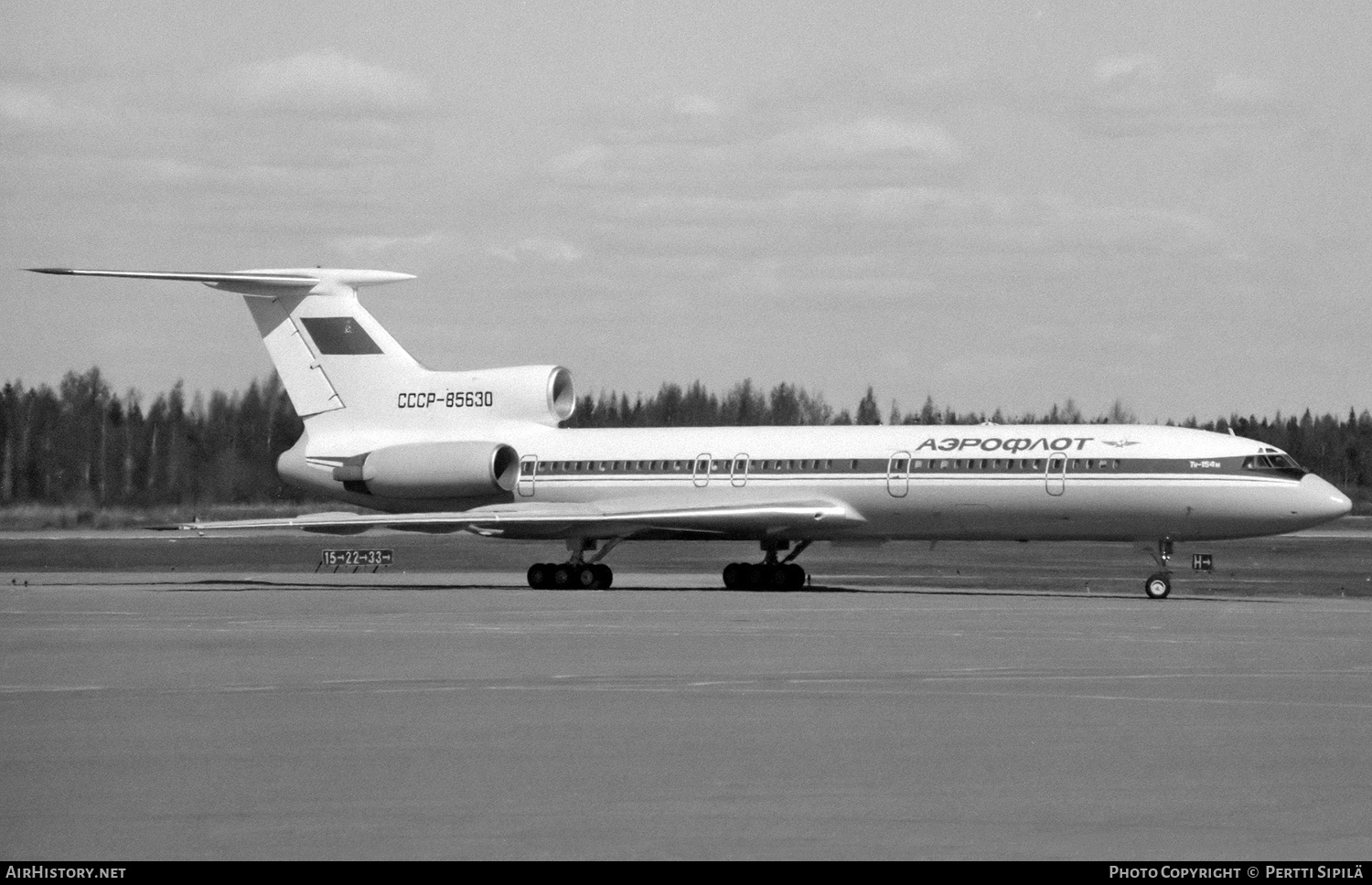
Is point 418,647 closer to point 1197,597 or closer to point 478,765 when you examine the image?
point 478,765

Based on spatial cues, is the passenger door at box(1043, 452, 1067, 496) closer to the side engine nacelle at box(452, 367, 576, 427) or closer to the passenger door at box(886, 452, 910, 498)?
the passenger door at box(886, 452, 910, 498)

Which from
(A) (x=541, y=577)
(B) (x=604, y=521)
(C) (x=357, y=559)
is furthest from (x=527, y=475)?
(C) (x=357, y=559)

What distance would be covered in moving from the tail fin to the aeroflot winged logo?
13021 mm

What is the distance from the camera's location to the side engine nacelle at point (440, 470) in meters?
Answer: 44.8

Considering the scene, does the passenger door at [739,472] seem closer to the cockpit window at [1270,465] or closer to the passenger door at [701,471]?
the passenger door at [701,471]

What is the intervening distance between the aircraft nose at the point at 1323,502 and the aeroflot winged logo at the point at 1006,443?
418 cm

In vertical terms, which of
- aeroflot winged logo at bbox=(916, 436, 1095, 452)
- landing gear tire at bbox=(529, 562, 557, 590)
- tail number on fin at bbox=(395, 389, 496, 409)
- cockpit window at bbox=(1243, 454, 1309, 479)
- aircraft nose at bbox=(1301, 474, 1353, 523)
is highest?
tail number on fin at bbox=(395, 389, 496, 409)

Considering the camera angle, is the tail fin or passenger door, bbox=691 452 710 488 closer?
passenger door, bbox=691 452 710 488

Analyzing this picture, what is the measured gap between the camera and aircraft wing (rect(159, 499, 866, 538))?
136 feet

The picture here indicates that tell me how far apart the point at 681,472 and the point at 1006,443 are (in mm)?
7338

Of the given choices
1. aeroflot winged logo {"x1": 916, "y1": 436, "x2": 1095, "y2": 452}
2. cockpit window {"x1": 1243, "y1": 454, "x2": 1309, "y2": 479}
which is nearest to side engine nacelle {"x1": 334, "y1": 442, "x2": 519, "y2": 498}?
aeroflot winged logo {"x1": 916, "y1": 436, "x2": 1095, "y2": 452}

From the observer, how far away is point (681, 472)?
43562 millimetres

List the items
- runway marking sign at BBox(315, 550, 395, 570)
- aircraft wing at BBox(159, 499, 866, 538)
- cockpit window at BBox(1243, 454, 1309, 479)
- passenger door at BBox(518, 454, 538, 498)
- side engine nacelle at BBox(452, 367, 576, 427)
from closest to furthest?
cockpit window at BBox(1243, 454, 1309, 479) < aircraft wing at BBox(159, 499, 866, 538) < passenger door at BBox(518, 454, 538, 498) < side engine nacelle at BBox(452, 367, 576, 427) < runway marking sign at BBox(315, 550, 395, 570)
